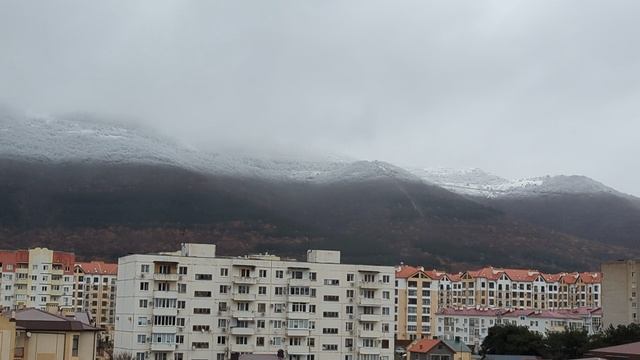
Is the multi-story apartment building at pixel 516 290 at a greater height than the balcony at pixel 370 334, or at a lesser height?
greater

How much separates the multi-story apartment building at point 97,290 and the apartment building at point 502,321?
1761 inches

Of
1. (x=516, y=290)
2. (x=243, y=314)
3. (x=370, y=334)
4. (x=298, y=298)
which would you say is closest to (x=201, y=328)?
(x=243, y=314)

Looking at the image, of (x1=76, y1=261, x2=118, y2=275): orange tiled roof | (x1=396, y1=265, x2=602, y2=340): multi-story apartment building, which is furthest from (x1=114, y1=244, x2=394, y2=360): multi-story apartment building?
(x1=76, y1=261, x2=118, y2=275): orange tiled roof

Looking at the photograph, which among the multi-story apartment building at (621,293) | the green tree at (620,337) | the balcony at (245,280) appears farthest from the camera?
the multi-story apartment building at (621,293)

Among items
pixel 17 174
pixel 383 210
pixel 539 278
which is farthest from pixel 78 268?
pixel 383 210

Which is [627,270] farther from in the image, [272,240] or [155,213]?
[155,213]

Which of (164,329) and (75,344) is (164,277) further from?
(75,344)

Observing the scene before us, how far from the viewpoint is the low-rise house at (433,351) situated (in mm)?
74375

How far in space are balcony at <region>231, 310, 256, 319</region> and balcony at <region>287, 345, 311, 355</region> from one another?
Result: 3.43 m

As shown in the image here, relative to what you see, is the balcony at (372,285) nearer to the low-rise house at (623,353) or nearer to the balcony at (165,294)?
the balcony at (165,294)

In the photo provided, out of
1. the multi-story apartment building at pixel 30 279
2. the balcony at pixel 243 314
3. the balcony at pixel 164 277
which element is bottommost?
the balcony at pixel 243 314

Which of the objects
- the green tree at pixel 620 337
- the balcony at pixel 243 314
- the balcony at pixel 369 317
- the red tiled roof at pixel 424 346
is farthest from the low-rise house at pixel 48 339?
the red tiled roof at pixel 424 346

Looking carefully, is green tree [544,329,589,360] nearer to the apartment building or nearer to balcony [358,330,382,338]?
balcony [358,330,382,338]

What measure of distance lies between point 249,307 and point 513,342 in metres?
27.6
